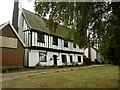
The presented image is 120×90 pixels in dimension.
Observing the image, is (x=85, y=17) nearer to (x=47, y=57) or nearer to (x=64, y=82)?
(x=64, y=82)

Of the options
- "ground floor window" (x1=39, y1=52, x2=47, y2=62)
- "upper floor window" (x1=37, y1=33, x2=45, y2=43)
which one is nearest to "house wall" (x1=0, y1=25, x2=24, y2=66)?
"upper floor window" (x1=37, y1=33, x2=45, y2=43)

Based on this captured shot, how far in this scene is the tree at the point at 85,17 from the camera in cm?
869

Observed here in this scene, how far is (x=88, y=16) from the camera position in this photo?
8820 millimetres

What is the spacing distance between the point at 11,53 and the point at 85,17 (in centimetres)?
1821

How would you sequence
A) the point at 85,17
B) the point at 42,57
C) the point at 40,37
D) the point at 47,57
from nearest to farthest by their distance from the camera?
1. the point at 85,17
2. the point at 40,37
3. the point at 42,57
4. the point at 47,57

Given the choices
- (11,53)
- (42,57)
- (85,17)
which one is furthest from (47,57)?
(85,17)

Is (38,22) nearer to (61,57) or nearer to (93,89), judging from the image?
(61,57)

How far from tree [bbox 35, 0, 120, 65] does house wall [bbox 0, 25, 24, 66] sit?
1571cm

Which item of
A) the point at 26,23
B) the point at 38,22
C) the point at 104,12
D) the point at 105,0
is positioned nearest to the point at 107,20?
the point at 104,12

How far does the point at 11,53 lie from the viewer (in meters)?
25.7

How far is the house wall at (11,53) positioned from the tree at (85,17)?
15.7 meters

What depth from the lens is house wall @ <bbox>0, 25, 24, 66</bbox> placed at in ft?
81.6

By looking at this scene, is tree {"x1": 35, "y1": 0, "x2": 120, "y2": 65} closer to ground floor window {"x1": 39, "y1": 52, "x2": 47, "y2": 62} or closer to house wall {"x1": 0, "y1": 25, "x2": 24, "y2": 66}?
house wall {"x1": 0, "y1": 25, "x2": 24, "y2": 66}

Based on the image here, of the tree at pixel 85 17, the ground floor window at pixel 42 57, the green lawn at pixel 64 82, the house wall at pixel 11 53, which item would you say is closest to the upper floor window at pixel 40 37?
the ground floor window at pixel 42 57
